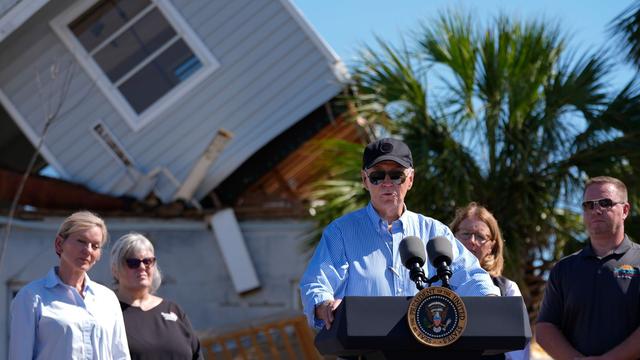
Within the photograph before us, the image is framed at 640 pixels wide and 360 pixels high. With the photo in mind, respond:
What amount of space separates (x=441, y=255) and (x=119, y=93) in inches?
366

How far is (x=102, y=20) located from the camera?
496 inches

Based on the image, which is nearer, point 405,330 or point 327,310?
point 405,330

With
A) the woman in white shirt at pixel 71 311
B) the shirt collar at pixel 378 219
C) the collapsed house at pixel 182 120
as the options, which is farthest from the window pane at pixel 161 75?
the shirt collar at pixel 378 219

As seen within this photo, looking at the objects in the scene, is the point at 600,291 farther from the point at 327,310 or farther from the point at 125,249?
the point at 125,249

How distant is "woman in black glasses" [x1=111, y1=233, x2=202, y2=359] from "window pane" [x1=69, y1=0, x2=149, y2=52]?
7.03 m

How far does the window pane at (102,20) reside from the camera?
1250 cm

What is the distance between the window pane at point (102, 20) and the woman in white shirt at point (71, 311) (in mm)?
7647

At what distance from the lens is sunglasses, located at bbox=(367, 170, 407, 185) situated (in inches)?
159

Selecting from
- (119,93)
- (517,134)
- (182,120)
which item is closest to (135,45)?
(119,93)

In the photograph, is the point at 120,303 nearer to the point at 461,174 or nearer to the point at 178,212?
the point at 461,174

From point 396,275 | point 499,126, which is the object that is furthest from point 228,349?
point 396,275

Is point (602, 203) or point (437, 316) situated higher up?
point (437, 316)

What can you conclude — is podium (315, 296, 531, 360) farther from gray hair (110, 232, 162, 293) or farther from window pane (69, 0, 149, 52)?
window pane (69, 0, 149, 52)

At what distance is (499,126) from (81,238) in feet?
20.2
